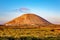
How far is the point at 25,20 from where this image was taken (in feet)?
543

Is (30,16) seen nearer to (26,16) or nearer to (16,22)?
(26,16)

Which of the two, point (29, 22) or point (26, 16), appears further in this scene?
point (26, 16)

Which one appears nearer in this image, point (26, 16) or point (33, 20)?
point (33, 20)

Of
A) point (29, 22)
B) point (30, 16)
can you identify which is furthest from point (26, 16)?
point (29, 22)

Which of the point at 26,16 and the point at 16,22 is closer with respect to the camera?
the point at 16,22

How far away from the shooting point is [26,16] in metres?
172

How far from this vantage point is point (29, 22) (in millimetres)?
158375

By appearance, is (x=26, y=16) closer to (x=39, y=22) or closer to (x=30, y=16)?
(x=30, y=16)

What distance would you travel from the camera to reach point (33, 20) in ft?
531

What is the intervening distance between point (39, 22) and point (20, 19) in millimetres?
15064

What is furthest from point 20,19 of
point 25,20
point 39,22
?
point 39,22

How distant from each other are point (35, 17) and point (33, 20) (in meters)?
5.77

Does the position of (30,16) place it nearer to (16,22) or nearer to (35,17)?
(35,17)

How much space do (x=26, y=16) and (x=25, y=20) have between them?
296 inches
